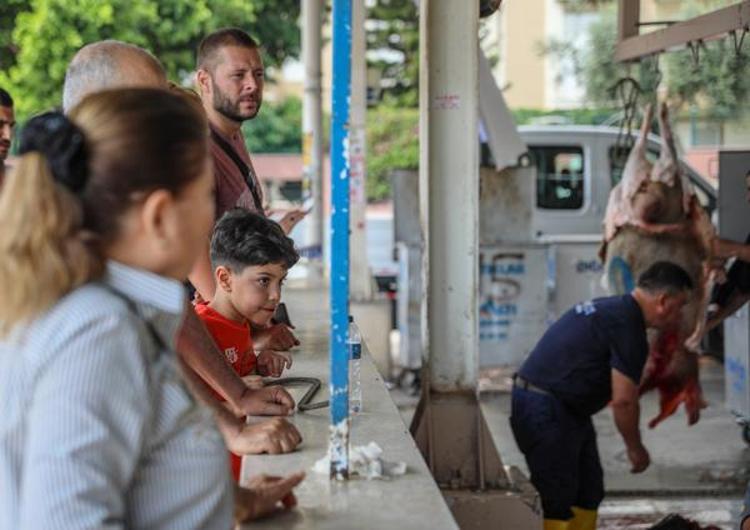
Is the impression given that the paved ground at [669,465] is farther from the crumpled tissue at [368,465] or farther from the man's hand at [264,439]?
the crumpled tissue at [368,465]

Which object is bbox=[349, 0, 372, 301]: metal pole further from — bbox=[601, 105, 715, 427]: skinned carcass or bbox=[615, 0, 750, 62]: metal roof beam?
bbox=[601, 105, 715, 427]: skinned carcass

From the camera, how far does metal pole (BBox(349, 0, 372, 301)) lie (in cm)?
954

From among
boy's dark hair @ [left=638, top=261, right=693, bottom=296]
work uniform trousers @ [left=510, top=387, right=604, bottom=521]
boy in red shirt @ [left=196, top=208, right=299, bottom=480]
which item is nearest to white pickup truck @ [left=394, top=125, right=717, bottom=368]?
boy's dark hair @ [left=638, top=261, right=693, bottom=296]

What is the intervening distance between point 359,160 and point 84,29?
809 centimetres

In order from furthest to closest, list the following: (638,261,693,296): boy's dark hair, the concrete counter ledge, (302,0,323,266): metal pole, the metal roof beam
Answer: (302,0,323,266): metal pole
the metal roof beam
(638,261,693,296): boy's dark hair
the concrete counter ledge

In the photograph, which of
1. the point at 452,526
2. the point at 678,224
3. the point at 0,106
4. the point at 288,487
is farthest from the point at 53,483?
the point at 678,224

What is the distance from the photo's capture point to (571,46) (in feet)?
85.1

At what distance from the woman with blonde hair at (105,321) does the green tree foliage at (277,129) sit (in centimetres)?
2409

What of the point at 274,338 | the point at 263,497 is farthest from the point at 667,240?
the point at 263,497

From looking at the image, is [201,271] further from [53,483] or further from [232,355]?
[53,483]

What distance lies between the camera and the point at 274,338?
4461 mm

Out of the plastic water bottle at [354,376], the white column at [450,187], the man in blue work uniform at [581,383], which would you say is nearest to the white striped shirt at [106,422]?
the plastic water bottle at [354,376]

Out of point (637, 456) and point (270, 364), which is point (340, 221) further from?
point (637, 456)

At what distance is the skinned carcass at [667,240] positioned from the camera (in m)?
7.55
